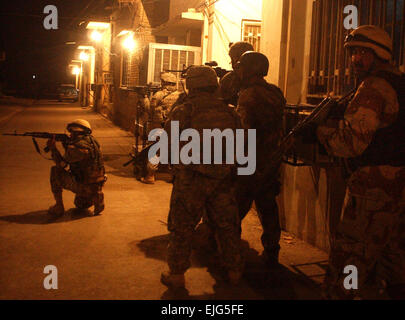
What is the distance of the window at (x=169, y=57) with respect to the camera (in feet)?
41.2

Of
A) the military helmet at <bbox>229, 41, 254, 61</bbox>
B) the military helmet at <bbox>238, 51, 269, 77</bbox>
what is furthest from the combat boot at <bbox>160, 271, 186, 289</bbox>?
the military helmet at <bbox>229, 41, 254, 61</bbox>

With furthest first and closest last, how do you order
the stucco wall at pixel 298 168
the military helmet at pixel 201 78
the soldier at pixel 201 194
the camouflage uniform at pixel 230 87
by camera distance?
the camouflage uniform at pixel 230 87, the stucco wall at pixel 298 168, the military helmet at pixel 201 78, the soldier at pixel 201 194

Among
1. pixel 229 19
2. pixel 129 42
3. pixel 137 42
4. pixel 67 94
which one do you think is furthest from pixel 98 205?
pixel 67 94

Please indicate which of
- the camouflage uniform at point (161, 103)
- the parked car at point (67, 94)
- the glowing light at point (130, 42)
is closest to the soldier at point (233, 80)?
the camouflage uniform at point (161, 103)

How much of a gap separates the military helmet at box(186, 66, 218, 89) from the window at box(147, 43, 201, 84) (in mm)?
8072

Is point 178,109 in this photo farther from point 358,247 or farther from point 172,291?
point 358,247

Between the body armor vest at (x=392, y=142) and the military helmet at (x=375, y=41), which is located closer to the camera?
the body armor vest at (x=392, y=142)

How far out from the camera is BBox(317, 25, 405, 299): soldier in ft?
11.0

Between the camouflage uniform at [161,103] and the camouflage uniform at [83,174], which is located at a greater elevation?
the camouflage uniform at [161,103]

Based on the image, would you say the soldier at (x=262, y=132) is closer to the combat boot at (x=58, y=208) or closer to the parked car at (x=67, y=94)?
the combat boot at (x=58, y=208)

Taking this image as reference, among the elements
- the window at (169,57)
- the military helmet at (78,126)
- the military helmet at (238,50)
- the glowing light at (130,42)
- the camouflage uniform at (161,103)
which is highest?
the glowing light at (130,42)

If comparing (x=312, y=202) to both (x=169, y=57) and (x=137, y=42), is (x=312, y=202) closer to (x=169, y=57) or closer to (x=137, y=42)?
(x=169, y=57)

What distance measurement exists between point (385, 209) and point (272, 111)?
1.79 meters

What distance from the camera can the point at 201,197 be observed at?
173 inches
